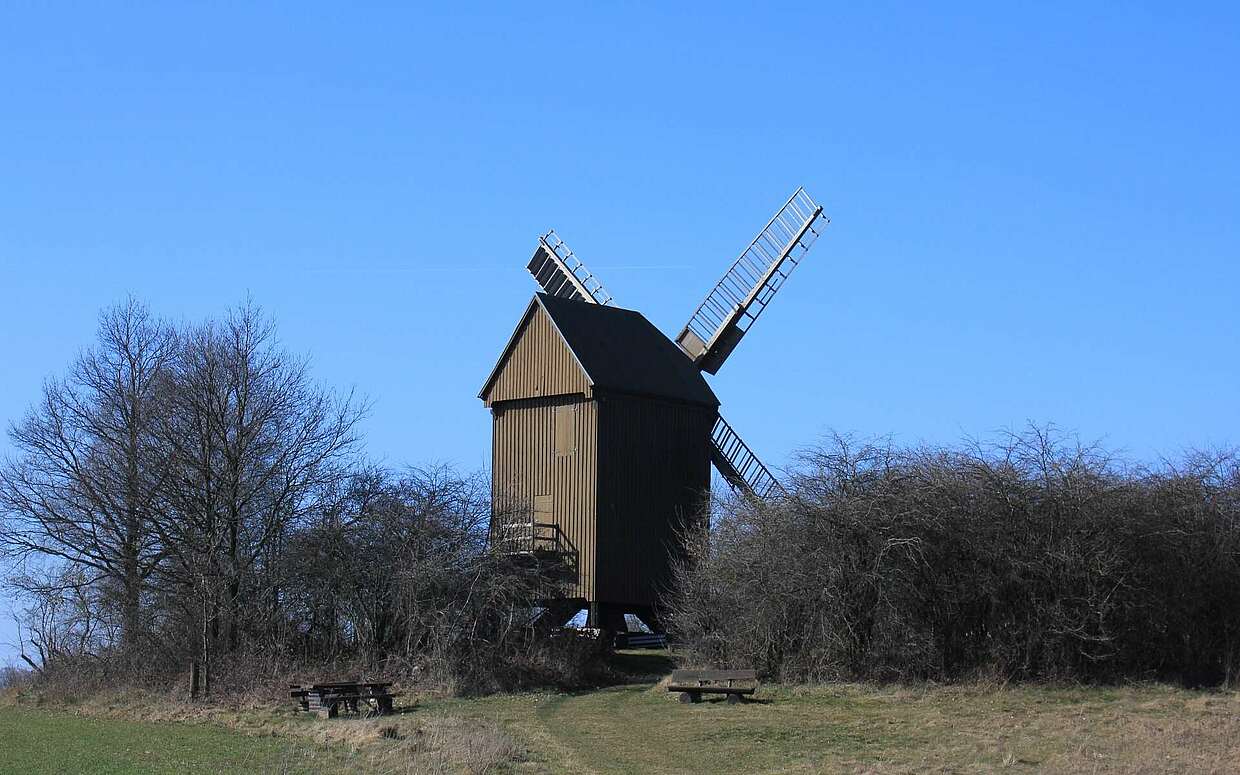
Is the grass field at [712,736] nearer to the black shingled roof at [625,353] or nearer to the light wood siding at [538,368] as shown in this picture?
the light wood siding at [538,368]

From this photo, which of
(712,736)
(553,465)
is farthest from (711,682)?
(553,465)

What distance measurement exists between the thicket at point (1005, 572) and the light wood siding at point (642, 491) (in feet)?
25.4

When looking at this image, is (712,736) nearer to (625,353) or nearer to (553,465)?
(553,465)

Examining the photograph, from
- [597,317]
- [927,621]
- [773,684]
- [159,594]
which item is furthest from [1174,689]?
[159,594]

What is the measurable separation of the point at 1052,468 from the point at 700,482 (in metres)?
13.7

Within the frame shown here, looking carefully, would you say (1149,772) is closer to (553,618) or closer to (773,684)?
(773,684)

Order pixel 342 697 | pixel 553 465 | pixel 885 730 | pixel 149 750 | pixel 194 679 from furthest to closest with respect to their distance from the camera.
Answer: pixel 553 465
pixel 194 679
pixel 342 697
pixel 149 750
pixel 885 730

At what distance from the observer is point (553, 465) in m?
40.3

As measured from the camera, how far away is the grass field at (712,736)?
21625 mm

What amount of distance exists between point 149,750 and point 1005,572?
674 inches

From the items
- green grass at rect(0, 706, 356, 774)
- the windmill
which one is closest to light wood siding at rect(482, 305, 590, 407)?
the windmill

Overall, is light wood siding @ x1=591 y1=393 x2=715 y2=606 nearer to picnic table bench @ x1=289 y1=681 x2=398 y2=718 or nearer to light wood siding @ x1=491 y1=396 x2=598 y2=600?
light wood siding @ x1=491 y1=396 x2=598 y2=600

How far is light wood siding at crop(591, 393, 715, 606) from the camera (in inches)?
1551

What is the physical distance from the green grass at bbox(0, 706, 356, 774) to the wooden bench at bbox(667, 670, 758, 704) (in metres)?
8.35
